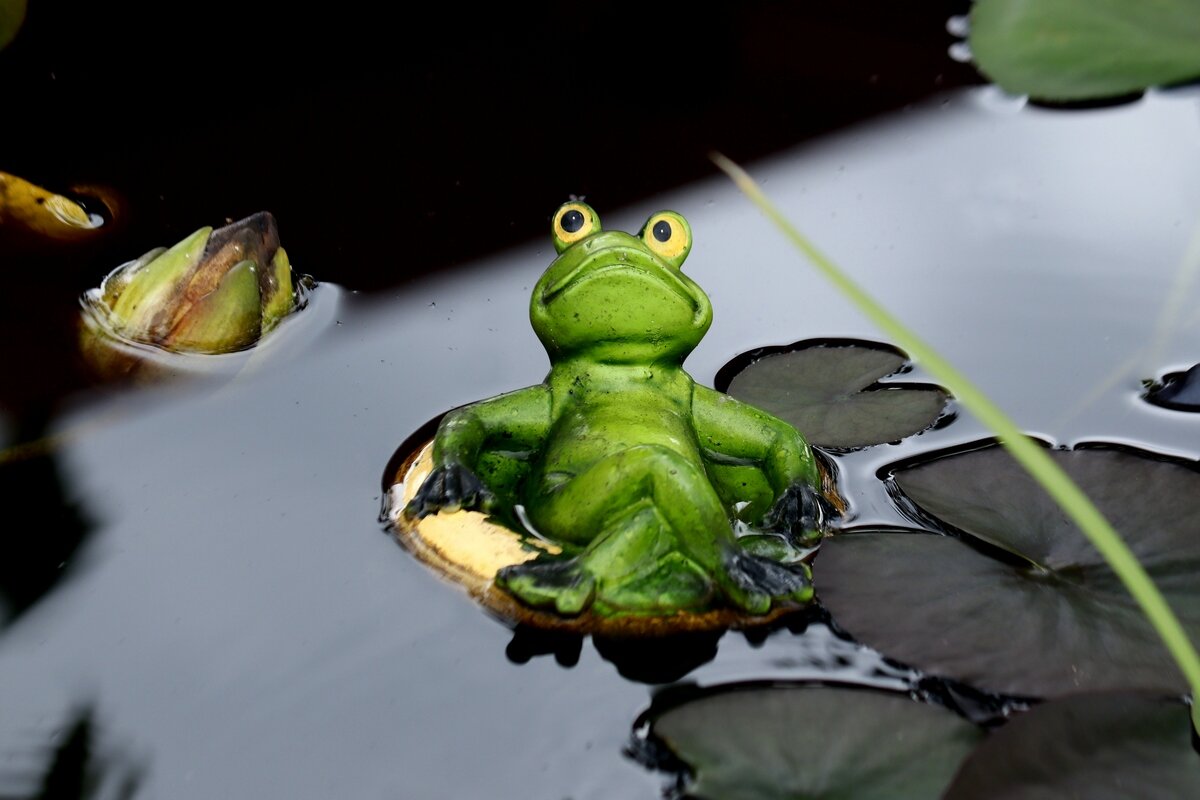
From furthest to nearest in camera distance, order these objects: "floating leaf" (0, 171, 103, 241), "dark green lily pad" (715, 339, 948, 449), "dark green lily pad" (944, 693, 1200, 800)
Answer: "floating leaf" (0, 171, 103, 241) → "dark green lily pad" (715, 339, 948, 449) → "dark green lily pad" (944, 693, 1200, 800)

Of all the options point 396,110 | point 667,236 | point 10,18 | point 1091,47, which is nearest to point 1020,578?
point 667,236

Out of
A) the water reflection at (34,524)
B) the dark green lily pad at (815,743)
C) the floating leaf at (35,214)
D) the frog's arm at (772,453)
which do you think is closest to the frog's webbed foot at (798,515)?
the frog's arm at (772,453)

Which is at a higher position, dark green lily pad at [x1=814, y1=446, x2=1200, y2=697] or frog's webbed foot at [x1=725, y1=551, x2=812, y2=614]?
frog's webbed foot at [x1=725, y1=551, x2=812, y2=614]

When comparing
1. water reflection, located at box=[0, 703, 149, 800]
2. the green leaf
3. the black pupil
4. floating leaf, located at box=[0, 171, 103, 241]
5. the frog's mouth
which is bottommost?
water reflection, located at box=[0, 703, 149, 800]

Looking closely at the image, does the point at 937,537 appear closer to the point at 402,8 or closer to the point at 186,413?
the point at 186,413

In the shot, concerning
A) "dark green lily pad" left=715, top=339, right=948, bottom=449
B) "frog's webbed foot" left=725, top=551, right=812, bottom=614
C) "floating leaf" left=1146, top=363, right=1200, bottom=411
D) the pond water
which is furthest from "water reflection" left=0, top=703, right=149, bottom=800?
"floating leaf" left=1146, top=363, right=1200, bottom=411

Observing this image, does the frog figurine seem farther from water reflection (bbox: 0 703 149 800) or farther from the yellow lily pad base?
water reflection (bbox: 0 703 149 800)

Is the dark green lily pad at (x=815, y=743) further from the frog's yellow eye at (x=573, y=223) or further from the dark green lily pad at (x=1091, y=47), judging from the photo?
the dark green lily pad at (x=1091, y=47)
